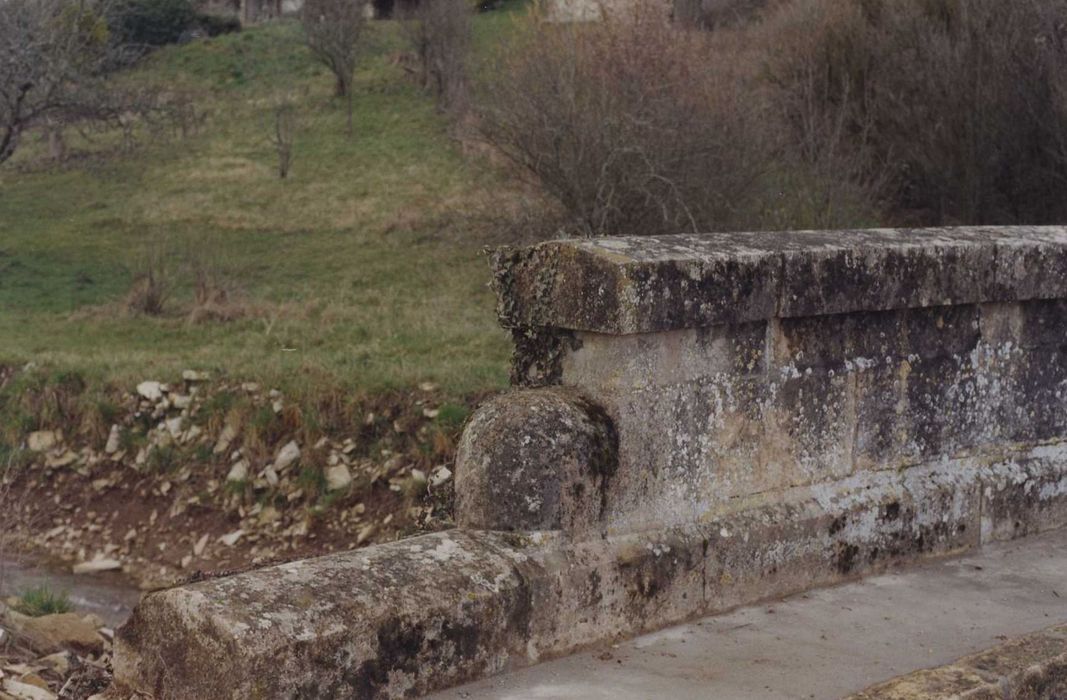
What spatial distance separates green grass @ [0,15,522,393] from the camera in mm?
14492

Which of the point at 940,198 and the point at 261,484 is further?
the point at 940,198

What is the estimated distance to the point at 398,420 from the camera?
12.5 meters

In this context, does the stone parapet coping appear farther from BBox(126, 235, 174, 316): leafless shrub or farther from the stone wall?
BBox(126, 235, 174, 316): leafless shrub

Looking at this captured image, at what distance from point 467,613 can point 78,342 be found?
14058 mm

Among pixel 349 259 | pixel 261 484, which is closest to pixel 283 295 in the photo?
pixel 349 259

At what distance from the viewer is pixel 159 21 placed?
147 ft

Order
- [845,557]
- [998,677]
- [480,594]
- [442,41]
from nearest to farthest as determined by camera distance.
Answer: [480,594] → [998,677] → [845,557] → [442,41]

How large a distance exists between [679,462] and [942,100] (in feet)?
53.4

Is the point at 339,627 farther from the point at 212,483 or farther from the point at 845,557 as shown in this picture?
the point at 212,483

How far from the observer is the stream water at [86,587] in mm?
10930

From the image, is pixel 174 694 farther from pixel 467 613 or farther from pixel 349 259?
pixel 349 259

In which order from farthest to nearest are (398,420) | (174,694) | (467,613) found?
(398,420)
(467,613)
(174,694)

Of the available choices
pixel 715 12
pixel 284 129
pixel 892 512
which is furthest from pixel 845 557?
pixel 284 129

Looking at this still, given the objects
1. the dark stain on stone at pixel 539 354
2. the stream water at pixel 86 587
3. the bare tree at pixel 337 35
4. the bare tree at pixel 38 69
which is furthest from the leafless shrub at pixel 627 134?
the bare tree at pixel 337 35
